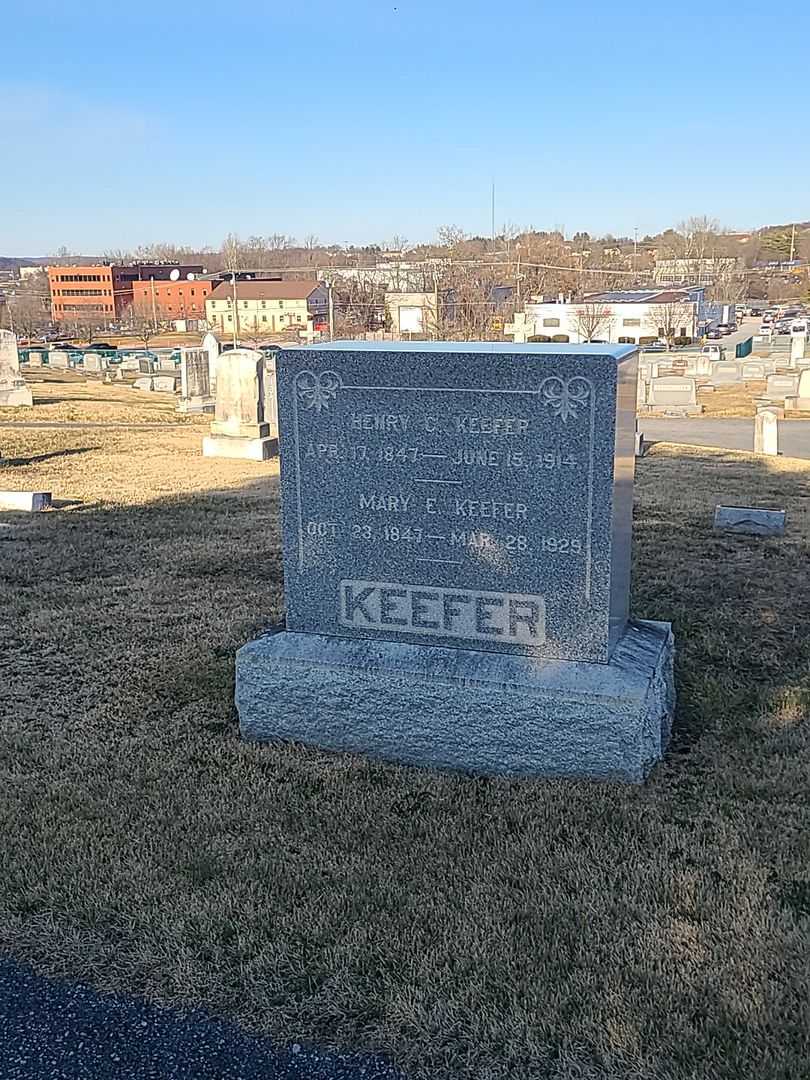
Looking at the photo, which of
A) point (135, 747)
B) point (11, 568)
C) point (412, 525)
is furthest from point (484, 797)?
point (11, 568)

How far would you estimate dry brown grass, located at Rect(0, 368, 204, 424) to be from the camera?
19.3m

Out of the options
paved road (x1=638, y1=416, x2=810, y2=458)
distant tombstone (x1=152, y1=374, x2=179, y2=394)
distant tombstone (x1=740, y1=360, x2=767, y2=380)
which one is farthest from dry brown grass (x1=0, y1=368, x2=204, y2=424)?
distant tombstone (x1=740, y1=360, x2=767, y2=380)

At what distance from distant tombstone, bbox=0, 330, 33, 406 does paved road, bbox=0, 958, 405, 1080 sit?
63.8ft

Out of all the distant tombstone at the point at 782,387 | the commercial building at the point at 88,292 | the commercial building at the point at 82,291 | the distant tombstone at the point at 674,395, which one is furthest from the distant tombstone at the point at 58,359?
the commercial building at the point at 82,291

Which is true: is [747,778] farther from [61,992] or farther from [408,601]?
[61,992]

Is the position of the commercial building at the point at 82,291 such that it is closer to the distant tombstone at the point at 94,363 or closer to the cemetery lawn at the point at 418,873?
the distant tombstone at the point at 94,363

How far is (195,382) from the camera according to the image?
970 inches

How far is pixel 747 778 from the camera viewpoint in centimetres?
402

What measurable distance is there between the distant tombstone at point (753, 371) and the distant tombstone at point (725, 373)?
0.68 feet

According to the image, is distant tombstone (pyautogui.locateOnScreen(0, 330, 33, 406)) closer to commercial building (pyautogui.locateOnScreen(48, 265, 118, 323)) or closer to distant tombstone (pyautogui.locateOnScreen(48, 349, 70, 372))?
distant tombstone (pyautogui.locateOnScreen(48, 349, 70, 372))

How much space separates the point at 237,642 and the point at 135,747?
1.40m

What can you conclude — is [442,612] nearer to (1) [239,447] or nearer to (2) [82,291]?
(1) [239,447]

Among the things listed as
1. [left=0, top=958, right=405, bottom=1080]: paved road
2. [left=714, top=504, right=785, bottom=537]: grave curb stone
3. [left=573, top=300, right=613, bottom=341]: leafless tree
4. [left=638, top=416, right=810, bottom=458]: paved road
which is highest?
[left=573, top=300, right=613, bottom=341]: leafless tree

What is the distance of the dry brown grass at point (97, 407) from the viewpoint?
758 inches
